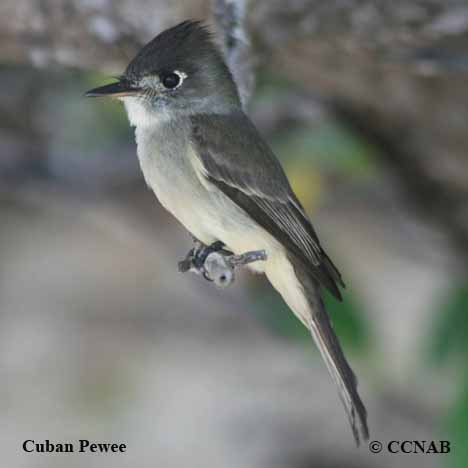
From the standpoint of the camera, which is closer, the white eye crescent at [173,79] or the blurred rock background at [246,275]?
the white eye crescent at [173,79]

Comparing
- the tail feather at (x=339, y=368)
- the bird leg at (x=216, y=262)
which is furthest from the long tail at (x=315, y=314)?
the bird leg at (x=216, y=262)

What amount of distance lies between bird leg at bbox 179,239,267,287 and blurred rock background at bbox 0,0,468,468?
558mm

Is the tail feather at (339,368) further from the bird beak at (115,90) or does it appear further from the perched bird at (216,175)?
the bird beak at (115,90)

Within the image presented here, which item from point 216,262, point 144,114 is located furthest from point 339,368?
point 144,114

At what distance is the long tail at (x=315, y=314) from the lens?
101 inches

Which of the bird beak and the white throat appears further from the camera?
the white throat

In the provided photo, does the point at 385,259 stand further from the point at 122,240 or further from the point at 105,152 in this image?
the point at 105,152

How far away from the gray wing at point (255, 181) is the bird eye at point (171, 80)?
Answer: 0.11 m

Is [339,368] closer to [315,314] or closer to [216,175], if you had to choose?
[315,314]

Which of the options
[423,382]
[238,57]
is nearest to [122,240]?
[423,382]

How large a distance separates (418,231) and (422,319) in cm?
71

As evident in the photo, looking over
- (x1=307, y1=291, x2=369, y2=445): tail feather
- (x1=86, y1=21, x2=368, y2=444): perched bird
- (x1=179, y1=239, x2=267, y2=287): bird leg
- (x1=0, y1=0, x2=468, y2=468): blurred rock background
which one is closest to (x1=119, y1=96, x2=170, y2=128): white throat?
(x1=86, y1=21, x2=368, y2=444): perched bird

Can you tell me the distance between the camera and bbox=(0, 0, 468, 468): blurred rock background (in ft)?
10.6

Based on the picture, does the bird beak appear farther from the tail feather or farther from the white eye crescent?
the tail feather
